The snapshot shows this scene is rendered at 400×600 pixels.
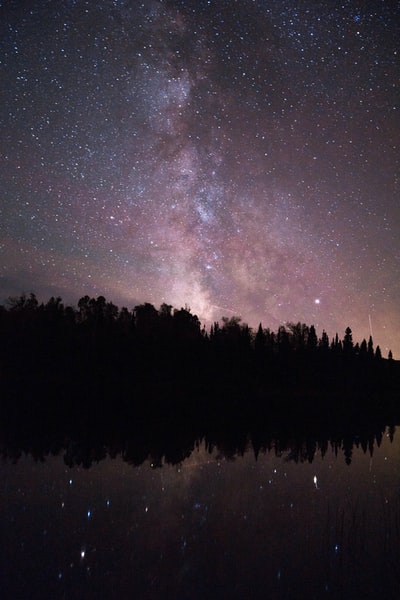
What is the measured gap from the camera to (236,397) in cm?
6662

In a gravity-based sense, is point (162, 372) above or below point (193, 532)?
above

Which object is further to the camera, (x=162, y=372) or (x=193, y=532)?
(x=162, y=372)

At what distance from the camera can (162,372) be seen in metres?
76.8

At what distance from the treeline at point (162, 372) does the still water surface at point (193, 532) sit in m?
23.1

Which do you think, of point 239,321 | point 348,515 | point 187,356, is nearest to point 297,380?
point 187,356

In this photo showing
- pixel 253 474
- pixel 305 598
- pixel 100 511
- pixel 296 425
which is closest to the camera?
pixel 305 598

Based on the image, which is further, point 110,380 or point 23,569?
point 110,380

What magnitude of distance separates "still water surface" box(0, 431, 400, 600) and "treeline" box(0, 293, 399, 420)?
23116 millimetres

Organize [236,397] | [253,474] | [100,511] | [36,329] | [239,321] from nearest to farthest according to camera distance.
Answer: [100,511], [253,474], [236,397], [36,329], [239,321]

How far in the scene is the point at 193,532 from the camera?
43.6 feet

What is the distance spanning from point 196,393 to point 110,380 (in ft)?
46.1

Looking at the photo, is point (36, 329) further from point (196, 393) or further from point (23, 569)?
point (23, 569)

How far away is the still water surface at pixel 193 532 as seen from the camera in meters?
10.0

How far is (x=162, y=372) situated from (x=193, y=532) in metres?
64.1
